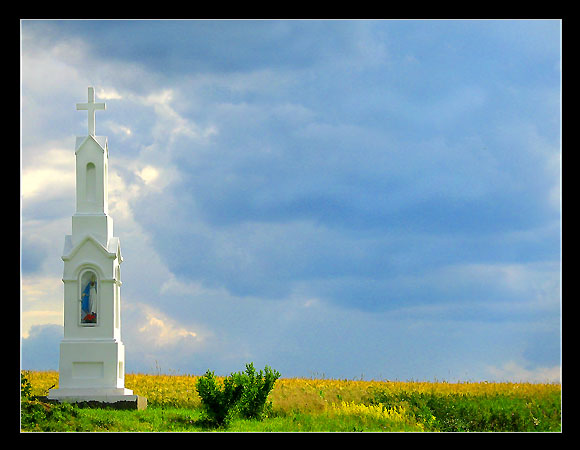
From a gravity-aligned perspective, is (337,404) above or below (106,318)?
below

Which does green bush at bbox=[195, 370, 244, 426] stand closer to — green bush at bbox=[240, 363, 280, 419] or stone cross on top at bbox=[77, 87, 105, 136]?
green bush at bbox=[240, 363, 280, 419]

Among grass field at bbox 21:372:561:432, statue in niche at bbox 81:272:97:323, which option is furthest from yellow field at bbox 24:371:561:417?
statue in niche at bbox 81:272:97:323

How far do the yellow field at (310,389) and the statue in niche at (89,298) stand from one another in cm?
297

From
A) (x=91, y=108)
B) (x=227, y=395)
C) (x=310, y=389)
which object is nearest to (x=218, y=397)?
(x=227, y=395)

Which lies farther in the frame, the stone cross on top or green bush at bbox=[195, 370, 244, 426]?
the stone cross on top

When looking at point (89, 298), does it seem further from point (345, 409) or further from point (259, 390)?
point (345, 409)

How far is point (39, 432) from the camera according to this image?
64.9ft

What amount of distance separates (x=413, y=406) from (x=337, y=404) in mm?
2180

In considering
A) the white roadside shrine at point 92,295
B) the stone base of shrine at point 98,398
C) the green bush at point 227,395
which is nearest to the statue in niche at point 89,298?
the white roadside shrine at point 92,295

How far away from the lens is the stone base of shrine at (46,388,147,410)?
21.2m

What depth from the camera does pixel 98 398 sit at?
21328 mm

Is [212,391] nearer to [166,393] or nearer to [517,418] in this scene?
[166,393]
